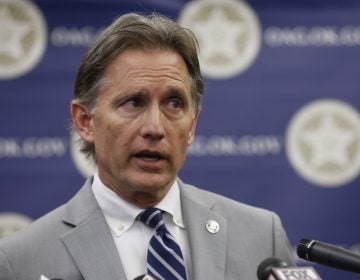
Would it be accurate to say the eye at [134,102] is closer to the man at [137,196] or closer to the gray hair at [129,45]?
the man at [137,196]

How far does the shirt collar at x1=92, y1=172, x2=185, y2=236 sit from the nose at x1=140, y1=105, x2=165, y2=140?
0.28 meters

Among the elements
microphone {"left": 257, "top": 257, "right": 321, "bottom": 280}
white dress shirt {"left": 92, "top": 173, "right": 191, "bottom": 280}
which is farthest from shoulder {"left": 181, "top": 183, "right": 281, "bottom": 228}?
microphone {"left": 257, "top": 257, "right": 321, "bottom": 280}

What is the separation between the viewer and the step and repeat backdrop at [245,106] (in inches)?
167

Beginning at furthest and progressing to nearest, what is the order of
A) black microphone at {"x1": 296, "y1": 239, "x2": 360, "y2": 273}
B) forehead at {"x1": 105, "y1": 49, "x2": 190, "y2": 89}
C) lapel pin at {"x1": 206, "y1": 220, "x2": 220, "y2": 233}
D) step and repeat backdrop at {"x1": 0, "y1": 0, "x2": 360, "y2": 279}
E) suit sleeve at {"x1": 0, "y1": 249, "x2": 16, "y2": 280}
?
step and repeat backdrop at {"x1": 0, "y1": 0, "x2": 360, "y2": 279} → lapel pin at {"x1": 206, "y1": 220, "x2": 220, "y2": 233} → forehead at {"x1": 105, "y1": 49, "x2": 190, "y2": 89} → suit sleeve at {"x1": 0, "y1": 249, "x2": 16, "y2": 280} → black microphone at {"x1": 296, "y1": 239, "x2": 360, "y2": 273}

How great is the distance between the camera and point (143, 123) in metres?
2.52

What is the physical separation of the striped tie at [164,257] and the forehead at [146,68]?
1.61 feet

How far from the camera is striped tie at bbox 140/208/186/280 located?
2488 mm

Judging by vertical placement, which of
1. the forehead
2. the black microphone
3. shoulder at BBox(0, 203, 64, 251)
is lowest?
shoulder at BBox(0, 203, 64, 251)

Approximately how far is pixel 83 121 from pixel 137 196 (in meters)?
0.36

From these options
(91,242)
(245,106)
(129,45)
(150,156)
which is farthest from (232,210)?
(245,106)

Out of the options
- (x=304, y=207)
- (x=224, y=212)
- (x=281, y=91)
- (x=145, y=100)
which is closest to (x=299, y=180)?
(x=304, y=207)

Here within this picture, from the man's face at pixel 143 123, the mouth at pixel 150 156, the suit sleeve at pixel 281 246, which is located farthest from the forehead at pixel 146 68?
the suit sleeve at pixel 281 246

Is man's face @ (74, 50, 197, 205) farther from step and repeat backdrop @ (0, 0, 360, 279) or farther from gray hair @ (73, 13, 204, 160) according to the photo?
step and repeat backdrop @ (0, 0, 360, 279)

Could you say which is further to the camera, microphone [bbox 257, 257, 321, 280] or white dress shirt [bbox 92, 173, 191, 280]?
white dress shirt [bbox 92, 173, 191, 280]
